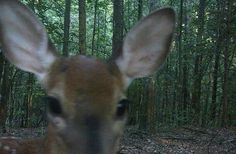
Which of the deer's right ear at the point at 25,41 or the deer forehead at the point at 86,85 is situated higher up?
the deer's right ear at the point at 25,41

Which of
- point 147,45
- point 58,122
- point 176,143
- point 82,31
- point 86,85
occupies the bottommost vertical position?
point 176,143

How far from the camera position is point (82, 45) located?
12.8m

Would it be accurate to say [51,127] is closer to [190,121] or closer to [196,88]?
[190,121]

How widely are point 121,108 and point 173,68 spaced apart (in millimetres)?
24211

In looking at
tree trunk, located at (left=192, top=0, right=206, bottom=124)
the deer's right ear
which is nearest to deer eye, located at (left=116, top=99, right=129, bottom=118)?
the deer's right ear

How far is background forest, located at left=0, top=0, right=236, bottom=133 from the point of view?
48.2 ft

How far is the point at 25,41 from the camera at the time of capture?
362 cm

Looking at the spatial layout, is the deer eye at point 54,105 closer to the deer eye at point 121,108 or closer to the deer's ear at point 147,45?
the deer eye at point 121,108

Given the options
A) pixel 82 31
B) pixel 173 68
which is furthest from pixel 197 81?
pixel 82 31

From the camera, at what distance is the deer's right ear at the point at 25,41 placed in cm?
354

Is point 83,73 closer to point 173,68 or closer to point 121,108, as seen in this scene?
point 121,108

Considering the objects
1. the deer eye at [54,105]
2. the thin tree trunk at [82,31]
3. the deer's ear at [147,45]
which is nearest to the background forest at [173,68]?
the thin tree trunk at [82,31]

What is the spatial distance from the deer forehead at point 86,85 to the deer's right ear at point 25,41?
0.61 feet

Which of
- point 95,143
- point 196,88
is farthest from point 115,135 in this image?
point 196,88
